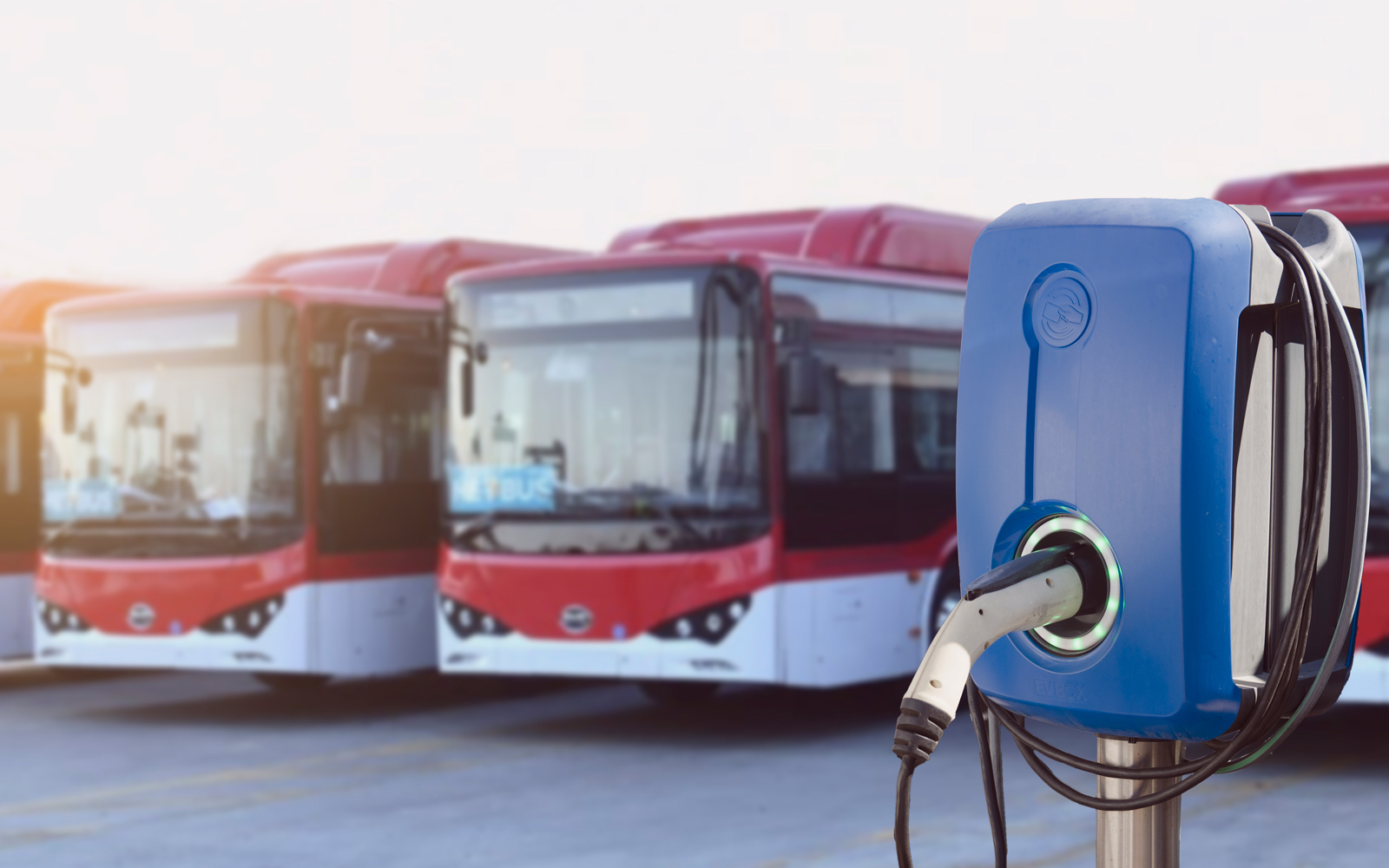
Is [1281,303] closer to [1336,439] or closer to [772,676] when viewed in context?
[1336,439]

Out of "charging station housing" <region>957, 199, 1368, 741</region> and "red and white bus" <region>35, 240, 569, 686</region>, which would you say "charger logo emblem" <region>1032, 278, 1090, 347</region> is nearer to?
"charging station housing" <region>957, 199, 1368, 741</region>

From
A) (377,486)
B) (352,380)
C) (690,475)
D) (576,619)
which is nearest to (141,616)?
(377,486)

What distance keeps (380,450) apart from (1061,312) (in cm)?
1119

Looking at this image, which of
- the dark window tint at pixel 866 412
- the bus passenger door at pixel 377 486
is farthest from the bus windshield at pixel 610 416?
the bus passenger door at pixel 377 486

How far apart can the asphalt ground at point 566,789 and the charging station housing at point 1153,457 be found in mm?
5684

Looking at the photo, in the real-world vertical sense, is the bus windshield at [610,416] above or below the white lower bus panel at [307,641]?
above

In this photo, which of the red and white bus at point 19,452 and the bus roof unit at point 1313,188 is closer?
the bus roof unit at point 1313,188

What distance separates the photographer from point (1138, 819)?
6.15 ft

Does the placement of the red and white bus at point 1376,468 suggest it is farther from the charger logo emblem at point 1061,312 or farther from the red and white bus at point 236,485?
the charger logo emblem at point 1061,312

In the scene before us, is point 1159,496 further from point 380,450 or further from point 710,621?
point 380,450

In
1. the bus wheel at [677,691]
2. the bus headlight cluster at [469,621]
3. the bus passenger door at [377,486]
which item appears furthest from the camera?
the bus wheel at [677,691]

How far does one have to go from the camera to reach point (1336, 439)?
6.00 feet

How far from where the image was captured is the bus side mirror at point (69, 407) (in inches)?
503

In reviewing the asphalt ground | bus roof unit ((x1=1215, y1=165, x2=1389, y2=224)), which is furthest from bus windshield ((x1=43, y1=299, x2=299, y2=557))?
bus roof unit ((x1=1215, y1=165, x2=1389, y2=224))
